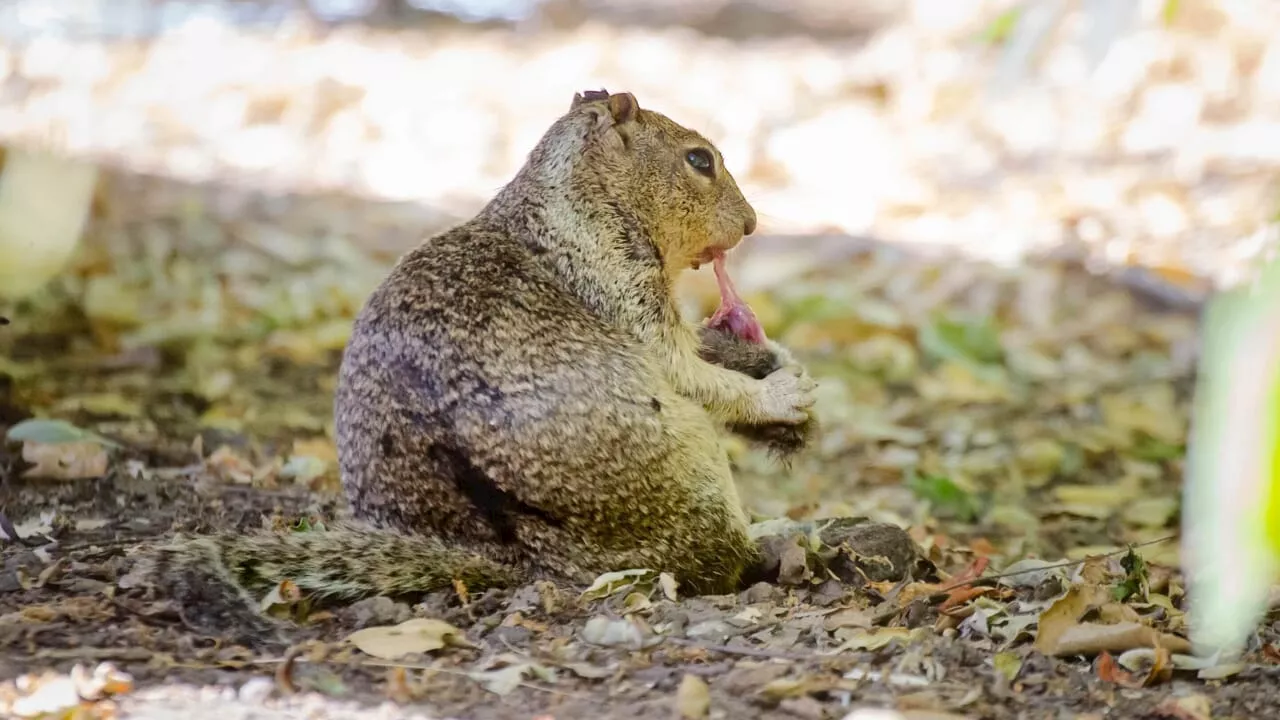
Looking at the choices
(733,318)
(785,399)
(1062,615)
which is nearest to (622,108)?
(733,318)

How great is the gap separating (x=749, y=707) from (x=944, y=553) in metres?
1.89

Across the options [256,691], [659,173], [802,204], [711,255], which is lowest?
[256,691]

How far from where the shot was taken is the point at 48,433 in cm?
508

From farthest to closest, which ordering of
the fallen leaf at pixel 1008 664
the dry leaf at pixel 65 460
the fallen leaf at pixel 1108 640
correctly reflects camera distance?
the dry leaf at pixel 65 460 → the fallen leaf at pixel 1108 640 → the fallen leaf at pixel 1008 664

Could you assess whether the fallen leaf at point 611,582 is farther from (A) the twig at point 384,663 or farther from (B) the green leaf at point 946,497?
(B) the green leaf at point 946,497

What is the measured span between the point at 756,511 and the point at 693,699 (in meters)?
2.74

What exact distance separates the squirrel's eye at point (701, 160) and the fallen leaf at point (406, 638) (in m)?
1.68

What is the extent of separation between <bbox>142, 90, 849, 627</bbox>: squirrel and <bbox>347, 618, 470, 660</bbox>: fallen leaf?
0.69ft

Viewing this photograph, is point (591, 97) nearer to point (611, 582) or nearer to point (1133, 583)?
point (611, 582)

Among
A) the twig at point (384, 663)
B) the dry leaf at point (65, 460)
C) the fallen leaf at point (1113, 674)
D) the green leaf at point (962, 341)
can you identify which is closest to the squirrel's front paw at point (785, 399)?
the fallen leaf at point (1113, 674)

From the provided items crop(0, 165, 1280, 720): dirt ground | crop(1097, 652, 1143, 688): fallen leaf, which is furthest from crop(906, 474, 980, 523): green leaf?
crop(1097, 652, 1143, 688): fallen leaf

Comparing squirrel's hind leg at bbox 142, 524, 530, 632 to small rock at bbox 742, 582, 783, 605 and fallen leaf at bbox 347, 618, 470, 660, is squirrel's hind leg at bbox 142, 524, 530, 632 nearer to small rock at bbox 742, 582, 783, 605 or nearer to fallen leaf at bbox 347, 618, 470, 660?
fallen leaf at bbox 347, 618, 470, 660

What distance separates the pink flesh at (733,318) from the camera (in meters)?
4.59

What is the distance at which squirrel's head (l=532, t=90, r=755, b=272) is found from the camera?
432 centimetres
